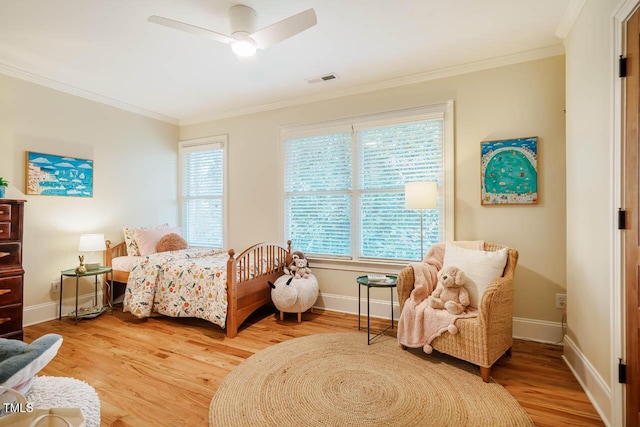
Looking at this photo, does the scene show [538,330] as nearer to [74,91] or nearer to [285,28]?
[285,28]

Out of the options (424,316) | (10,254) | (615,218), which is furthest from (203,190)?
(615,218)

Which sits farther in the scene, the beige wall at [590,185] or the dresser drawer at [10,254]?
the dresser drawer at [10,254]

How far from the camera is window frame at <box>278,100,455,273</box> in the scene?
3115 millimetres

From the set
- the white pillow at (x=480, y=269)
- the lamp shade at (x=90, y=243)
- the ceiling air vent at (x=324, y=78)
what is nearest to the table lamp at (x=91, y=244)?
the lamp shade at (x=90, y=243)

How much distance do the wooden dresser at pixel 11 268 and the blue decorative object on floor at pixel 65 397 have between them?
2.49 metres

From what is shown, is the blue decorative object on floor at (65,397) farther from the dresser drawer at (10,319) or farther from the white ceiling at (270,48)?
the dresser drawer at (10,319)

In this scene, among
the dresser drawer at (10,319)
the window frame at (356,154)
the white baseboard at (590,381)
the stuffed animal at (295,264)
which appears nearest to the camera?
the white baseboard at (590,381)

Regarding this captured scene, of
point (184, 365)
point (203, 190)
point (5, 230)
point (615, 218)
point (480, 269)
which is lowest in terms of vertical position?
point (184, 365)

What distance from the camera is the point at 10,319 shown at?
8.71 feet

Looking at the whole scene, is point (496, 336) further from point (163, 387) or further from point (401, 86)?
point (401, 86)

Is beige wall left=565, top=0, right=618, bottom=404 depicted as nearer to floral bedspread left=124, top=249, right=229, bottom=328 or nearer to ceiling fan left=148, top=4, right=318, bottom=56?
ceiling fan left=148, top=4, right=318, bottom=56

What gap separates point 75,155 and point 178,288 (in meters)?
2.05

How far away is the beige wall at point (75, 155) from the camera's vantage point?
320cm

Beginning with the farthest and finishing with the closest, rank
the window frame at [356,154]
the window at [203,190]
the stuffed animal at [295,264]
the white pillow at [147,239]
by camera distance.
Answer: the window at [203,190] → the white pillow at [147,239] → the stuffed animal at [295,264] → the window frame at [356,154]
